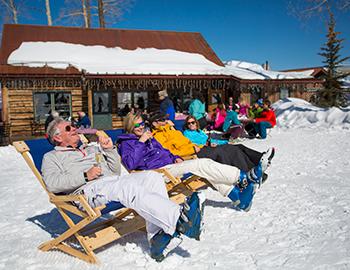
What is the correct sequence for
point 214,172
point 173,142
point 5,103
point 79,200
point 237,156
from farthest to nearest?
point 5,103
point 173,142
point 237,156
point 214,172
point 79,200

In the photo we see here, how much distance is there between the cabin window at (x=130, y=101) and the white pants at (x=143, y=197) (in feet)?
39.7

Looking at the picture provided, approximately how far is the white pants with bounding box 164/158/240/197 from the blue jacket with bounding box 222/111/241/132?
18.7ft

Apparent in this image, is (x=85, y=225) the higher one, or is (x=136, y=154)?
(x=136, y=154)

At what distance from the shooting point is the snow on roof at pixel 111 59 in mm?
12965

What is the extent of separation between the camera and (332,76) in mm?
17797

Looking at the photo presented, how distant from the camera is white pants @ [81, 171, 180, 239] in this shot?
240 centimetres

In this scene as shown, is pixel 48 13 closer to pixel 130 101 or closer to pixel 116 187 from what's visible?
pixel 130 101

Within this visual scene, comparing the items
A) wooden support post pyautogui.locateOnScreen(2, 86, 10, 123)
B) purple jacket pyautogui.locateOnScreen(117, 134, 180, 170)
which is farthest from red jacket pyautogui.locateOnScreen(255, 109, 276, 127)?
wooden support post pyautogui.locateOnScreen(2, 86, 10, 123)

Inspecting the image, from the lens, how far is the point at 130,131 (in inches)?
143

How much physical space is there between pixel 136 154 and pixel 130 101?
460 inches

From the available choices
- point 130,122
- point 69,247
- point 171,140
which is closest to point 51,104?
point 171,140

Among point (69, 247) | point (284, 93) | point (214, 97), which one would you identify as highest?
point (284, 93)

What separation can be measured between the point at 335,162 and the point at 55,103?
11225mm

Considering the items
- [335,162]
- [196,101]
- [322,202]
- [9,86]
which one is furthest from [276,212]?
[9,86]
